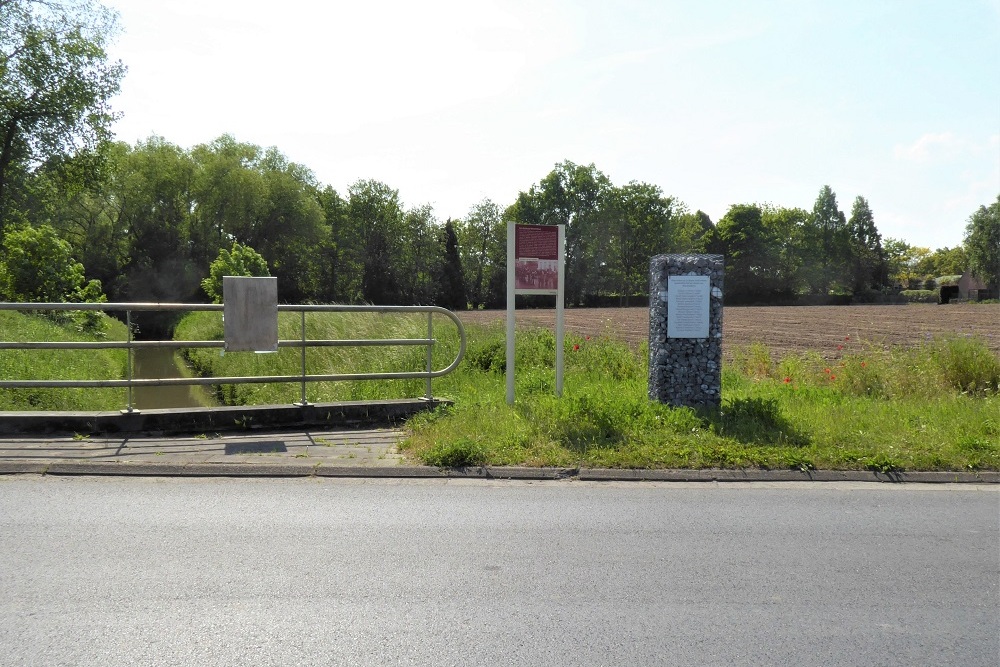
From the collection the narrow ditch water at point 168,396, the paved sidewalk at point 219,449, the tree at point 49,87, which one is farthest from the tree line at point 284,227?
the paved sidewalk at point 219,449

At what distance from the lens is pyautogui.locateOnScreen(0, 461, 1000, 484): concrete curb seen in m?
6.86

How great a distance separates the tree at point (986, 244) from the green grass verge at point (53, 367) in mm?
90919

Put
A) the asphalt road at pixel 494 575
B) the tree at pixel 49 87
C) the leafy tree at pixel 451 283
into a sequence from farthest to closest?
the leafy tree at pixel 451 283
the tree at pixel 49 87
the asphalt road at pixel 494 575

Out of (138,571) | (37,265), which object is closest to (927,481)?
(138,571)

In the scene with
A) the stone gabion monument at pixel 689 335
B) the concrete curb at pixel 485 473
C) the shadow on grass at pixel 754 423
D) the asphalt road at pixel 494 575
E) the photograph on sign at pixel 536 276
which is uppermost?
the photograph on sign at pixel 536 276

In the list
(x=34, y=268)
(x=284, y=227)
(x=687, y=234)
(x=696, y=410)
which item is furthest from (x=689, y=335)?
(x=687, y=234)

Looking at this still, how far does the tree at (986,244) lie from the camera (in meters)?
90.1

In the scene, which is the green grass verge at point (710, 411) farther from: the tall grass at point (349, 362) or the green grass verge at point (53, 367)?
the green grass verge at point (53, 367)

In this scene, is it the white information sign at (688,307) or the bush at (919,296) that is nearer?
the white information sign at (688,307)

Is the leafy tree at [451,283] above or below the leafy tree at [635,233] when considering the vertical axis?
below

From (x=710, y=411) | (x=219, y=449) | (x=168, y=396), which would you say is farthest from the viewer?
(x=168, y=396)

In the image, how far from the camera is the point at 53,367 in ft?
57.2

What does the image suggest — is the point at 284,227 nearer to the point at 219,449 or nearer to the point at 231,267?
the point at 231,267

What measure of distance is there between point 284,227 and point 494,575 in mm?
64648
